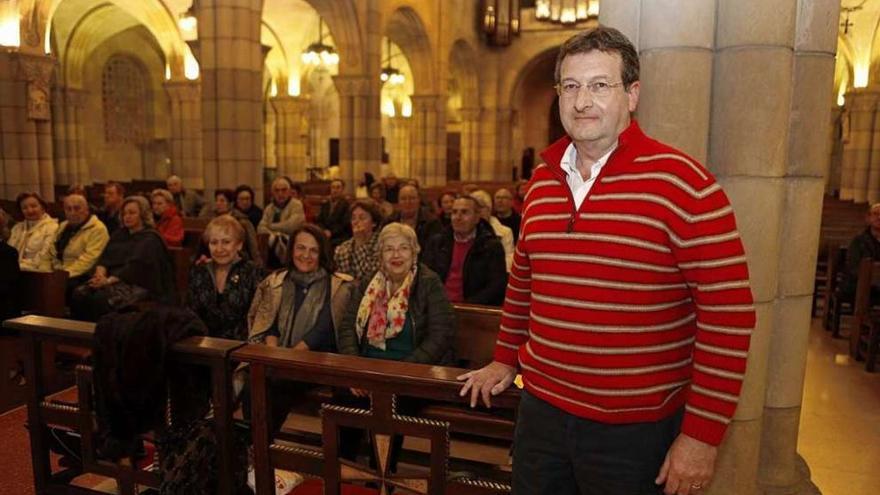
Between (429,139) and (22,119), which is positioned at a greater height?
(429,139)

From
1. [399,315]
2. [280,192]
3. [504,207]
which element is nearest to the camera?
[399,315]

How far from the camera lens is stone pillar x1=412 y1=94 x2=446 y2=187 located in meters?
20.2

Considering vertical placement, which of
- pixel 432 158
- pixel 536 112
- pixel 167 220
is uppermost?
pixel 536 112

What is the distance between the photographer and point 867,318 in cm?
659

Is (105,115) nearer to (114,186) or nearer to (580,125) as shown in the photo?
(114,186)

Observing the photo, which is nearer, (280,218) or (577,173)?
(577,173)

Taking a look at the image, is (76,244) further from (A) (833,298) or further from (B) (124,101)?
(B) (124,101)

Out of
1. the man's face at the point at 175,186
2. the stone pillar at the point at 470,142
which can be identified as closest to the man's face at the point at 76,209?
the man's face at the point at 175,186

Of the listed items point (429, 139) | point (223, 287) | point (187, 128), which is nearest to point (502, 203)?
point (223, 287)

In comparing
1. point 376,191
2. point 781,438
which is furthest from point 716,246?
point 376,191

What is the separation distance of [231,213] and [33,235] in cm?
210

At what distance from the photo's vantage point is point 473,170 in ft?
80.8

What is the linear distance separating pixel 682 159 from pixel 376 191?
916 cm

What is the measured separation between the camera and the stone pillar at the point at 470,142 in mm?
24531
